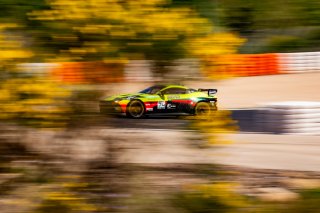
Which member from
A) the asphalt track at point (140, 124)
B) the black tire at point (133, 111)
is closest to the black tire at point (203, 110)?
the asphalt track at point (140, 124)

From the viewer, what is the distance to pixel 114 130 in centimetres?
453

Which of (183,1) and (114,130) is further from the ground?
(183,1)

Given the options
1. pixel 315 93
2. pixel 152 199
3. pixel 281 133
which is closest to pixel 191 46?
pixel 152 199

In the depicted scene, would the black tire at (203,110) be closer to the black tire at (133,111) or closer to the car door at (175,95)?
the car door at (175,95)

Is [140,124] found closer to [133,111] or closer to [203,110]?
[203,110]

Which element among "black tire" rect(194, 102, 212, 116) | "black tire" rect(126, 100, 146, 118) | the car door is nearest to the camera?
"black tire" rect(194, 102, 212, 116)

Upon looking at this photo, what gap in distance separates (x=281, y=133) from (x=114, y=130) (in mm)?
8150

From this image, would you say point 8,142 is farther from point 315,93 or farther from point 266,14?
point 315,93

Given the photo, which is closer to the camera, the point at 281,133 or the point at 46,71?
the point at 46,71

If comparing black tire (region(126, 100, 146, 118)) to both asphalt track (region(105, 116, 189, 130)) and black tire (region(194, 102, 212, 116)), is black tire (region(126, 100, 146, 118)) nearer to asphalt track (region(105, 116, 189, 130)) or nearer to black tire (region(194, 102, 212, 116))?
asphalt track (region(105, 116, 189, 130))

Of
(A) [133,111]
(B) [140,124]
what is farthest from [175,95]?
(B) [140,124]

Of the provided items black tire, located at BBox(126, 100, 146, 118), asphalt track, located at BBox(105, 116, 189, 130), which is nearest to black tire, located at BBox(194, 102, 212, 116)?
asphalt track, located at BBox(105, 116, 189, 130)

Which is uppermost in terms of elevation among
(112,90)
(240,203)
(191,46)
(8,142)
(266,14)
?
(266,14)

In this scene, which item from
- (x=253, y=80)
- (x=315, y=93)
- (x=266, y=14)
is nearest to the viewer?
(x=266, y=14)
